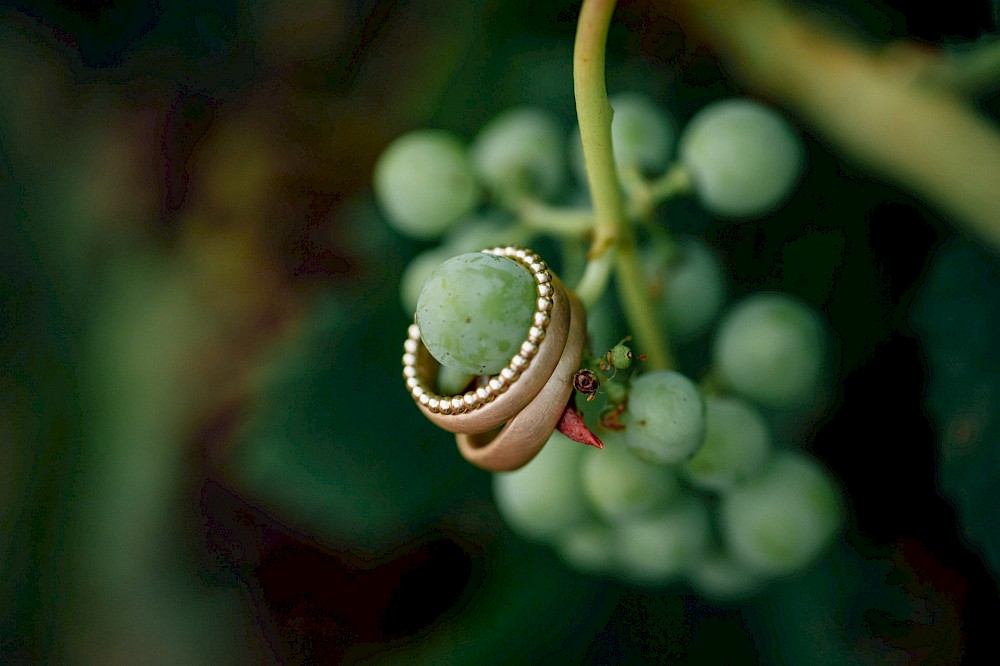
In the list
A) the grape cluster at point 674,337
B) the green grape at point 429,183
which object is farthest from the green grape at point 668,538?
the green grape at point 429,183

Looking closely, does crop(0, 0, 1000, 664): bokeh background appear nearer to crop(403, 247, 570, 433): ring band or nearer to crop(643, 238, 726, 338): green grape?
crop(643, 238, 726, 338): green grape

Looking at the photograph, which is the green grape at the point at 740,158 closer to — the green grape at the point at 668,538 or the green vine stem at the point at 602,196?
the green vine stem at the point at 602,196

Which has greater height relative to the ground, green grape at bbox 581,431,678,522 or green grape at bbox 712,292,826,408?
green grape at bbox 712,292,826,408

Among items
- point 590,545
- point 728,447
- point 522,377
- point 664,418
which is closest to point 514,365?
point 522,377

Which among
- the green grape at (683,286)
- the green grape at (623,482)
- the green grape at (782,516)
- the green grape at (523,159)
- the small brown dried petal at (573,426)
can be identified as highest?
the small brown dried petal at (573,426)

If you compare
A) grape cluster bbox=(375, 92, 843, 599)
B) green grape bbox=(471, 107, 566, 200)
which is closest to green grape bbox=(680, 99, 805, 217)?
grape cluster bbox=(375, 92, 843, 599)

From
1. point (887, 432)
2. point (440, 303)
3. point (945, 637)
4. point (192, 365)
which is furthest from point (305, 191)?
point (945, 637)

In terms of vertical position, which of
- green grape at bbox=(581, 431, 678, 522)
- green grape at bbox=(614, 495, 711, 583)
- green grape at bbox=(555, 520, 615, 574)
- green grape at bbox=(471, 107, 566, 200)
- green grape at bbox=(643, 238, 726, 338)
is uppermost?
green grape at bbox=(471, 107, 566, 200)

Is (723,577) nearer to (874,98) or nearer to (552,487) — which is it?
(552,487)
